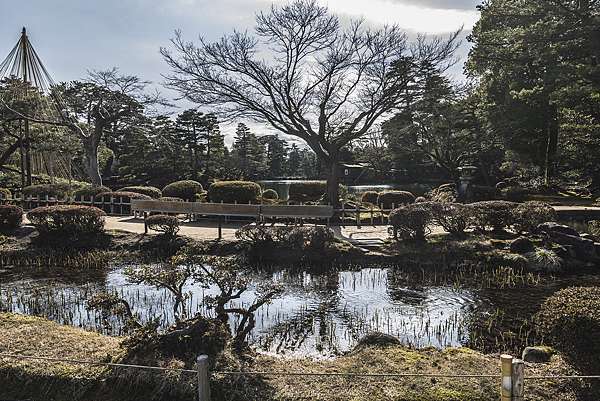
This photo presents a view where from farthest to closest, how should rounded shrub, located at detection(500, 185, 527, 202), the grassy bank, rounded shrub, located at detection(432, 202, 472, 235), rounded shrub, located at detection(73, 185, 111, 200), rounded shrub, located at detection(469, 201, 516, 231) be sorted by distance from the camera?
1. rounded shrub, located at detection(500, 185, 527, 202)
2. rounded shrub, located at detection(73, 185, 111, 200)
3. rounded shrub, located at detection(469, 201, 516, 231)
4. rounded shrub, located at detection(432, 202, 472, 235)
5. the grassy bank

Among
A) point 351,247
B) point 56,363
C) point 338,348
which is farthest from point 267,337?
point 351,247

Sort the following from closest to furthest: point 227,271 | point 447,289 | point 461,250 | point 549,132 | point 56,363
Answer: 1. point 56,363
2. point 227,271
3. point 447,289
4. point 461,250
5. point 549,132

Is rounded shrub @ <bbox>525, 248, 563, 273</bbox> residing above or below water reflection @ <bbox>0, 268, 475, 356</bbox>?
above

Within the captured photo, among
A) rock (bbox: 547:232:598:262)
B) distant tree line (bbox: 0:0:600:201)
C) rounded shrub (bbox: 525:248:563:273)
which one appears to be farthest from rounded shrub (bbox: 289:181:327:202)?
rounded shrub (bbox: 525:248:563:273)

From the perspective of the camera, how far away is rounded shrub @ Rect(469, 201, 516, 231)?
1297cm

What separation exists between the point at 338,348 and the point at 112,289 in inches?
213

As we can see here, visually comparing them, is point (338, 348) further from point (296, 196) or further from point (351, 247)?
point (296, 196)

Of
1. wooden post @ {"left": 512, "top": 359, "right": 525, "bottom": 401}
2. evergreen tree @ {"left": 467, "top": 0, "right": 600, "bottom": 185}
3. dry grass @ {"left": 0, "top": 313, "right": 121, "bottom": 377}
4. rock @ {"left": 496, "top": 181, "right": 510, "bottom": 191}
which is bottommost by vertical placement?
dry grass @ {"left": 0, "top": 313, "right": 121, "bottom": 377}

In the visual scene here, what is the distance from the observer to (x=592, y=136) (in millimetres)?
17859

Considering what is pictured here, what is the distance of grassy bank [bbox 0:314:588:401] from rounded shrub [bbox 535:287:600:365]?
0.35 meters

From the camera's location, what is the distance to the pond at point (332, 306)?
6.47 meters

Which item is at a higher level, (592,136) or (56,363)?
(592,136)

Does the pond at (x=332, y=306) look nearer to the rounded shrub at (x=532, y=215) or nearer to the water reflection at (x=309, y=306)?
the water reflection at (x=309, y=306)

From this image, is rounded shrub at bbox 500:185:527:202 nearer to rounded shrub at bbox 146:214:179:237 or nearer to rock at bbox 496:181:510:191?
rock at bbox 496:181:510:191
